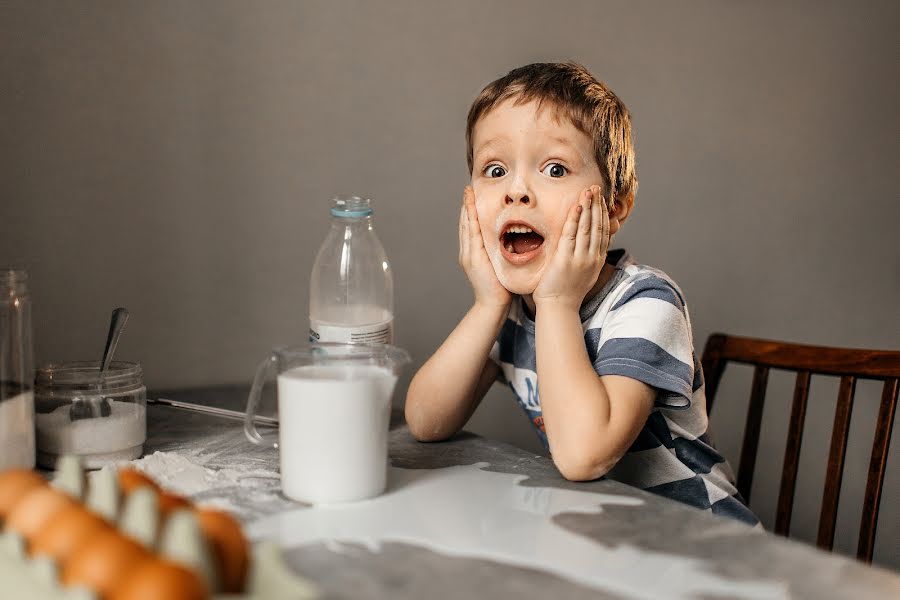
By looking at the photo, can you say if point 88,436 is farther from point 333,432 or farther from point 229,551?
point 229,551

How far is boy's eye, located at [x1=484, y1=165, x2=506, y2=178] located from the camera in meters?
1.00

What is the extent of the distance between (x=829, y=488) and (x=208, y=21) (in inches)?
42.8

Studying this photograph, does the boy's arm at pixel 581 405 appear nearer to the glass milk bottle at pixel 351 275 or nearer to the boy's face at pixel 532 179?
the boy's face at pixel 532 179

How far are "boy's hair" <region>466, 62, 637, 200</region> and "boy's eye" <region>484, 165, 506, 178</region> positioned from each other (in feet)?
0.22

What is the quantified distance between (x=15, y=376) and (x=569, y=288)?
570 mm

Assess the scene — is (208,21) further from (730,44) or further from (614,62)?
(730,44)

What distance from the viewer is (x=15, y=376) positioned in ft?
2.44

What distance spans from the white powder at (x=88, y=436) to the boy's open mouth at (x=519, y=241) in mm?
466

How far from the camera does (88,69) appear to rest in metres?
1.14

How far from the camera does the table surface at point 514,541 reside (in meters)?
0.55

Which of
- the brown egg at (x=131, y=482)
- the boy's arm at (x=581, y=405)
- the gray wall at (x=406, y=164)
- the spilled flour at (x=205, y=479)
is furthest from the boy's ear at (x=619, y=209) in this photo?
the brown egg at (x=131, y=482)

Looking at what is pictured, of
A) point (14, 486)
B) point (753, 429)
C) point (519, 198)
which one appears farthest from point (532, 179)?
point (14, 486)

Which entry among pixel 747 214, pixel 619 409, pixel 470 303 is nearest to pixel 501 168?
pixel 619 409

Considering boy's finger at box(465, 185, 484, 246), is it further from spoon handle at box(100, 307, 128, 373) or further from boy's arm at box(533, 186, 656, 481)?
spoon handle at box(100, 307, 128, 373)
